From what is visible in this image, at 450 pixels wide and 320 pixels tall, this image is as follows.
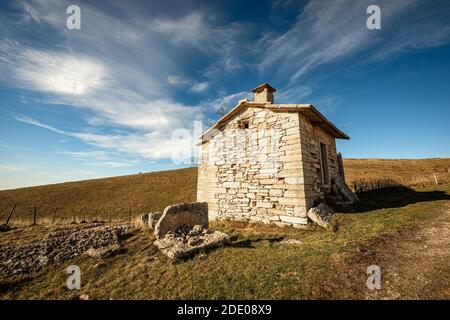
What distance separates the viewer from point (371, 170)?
31266 millimetres

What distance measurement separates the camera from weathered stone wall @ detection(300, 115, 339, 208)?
824 centimetres

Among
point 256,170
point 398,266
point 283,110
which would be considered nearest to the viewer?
point 398,266

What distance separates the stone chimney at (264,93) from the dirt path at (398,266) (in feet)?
24.2

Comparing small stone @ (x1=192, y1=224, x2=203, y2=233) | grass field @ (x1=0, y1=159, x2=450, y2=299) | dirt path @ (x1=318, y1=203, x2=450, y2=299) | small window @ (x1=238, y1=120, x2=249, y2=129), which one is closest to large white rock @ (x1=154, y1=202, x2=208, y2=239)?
small stone @ (x1=192, y1=224, x2=203, y2=233)

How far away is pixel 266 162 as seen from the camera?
9055 mm

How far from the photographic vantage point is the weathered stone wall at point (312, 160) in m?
8.24

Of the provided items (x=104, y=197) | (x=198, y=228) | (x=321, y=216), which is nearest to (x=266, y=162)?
(x=321, y=216)

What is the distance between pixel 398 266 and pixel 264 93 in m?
8.48

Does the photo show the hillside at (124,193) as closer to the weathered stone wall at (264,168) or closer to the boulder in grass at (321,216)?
the weathered stone wall at (264,168)

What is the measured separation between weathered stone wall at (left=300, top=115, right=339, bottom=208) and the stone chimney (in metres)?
2.18

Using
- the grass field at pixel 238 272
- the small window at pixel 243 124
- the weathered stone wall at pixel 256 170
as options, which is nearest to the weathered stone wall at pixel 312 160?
the weathered stone wall at pixel 256 170

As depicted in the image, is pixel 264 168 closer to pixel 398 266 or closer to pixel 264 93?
pixel 264 93

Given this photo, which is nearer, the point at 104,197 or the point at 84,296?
the point at 84,296
